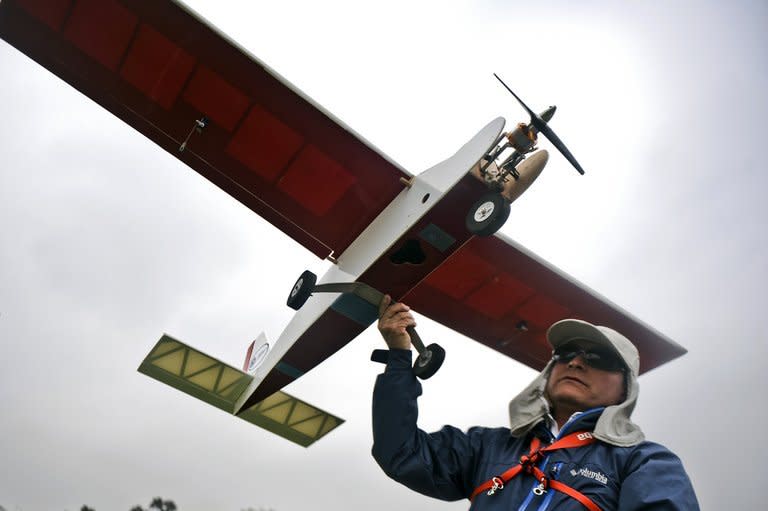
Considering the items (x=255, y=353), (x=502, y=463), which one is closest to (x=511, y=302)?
(x=255, y=353)

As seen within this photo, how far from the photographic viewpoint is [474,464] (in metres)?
3.40

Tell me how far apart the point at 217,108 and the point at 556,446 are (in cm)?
652

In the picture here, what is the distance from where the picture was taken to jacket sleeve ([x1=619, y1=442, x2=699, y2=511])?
2.46 metres

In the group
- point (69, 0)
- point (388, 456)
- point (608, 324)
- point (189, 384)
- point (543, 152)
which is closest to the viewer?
point (388, 456)

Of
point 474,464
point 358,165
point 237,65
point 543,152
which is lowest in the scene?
point 474,464

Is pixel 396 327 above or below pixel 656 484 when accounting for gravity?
above

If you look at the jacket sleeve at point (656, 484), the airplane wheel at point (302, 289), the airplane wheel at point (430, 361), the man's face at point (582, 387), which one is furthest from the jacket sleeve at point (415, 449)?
the airplane wheel at point (302, 289)

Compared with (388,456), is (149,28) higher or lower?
higher

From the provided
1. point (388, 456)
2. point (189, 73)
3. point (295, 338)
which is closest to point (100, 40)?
point (189, 73)

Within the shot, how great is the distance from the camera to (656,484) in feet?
8.33

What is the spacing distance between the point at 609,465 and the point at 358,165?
5.79 meters

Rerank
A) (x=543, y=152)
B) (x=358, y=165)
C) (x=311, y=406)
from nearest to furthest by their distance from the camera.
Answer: (x=543, y=152), (x=358, y=165), (x=311, y=406)

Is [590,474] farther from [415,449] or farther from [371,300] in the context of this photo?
[371,300]

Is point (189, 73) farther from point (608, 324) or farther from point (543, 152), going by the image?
point (608, 324)
